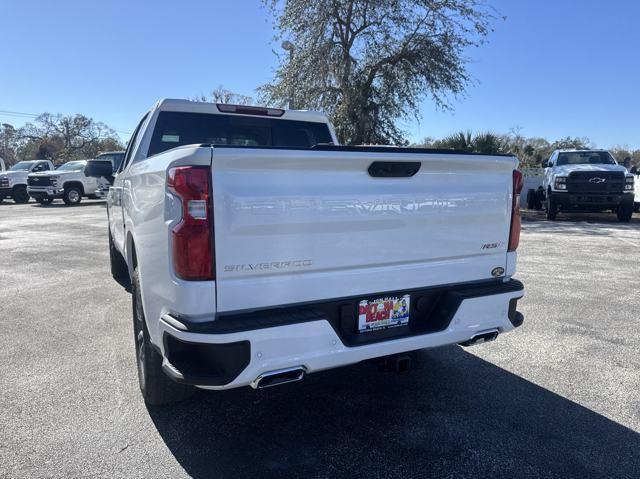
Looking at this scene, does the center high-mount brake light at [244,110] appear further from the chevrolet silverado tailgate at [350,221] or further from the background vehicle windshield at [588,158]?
the background vehicle windshield at [588,158]

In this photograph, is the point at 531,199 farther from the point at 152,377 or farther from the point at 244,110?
the point at 152,377

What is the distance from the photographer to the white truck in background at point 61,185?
2177 cm

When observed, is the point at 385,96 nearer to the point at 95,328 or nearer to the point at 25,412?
the point at 95,328

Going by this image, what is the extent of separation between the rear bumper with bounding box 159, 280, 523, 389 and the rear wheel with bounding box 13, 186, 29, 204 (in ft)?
87.1

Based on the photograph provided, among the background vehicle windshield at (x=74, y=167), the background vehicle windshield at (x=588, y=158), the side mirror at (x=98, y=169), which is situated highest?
the background vehicle windshield at (x=588, y=158)

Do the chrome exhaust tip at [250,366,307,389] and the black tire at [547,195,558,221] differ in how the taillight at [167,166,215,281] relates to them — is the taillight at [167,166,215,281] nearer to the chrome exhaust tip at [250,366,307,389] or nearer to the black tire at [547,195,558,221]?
the chrome exhaust tip at [250,366,307,389]

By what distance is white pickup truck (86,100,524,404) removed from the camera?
2293 millimetres

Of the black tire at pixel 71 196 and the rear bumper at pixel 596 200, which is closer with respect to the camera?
the rear bumper at pixel 596 200

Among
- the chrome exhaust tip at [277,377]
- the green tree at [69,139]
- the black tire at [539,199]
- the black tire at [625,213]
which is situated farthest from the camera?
the green tree at [69,139]

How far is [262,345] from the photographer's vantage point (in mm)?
2332

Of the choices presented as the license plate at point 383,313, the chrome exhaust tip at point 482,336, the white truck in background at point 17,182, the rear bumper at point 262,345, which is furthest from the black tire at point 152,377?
the white truck in background at point 17,182

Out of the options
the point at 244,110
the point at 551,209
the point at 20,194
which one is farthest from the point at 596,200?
the point at 20,194

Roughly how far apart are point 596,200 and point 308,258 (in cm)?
1475

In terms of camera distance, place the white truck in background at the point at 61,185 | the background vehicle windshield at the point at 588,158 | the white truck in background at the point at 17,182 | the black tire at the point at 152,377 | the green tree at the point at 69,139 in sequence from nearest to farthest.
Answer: the black tire at the point at 152,377
the background vehicle windshield at the point at 588,158
the white truck in background at the point at 61,185
the white truck in background at the point at 17,182
the green tree at the point at 69,139
